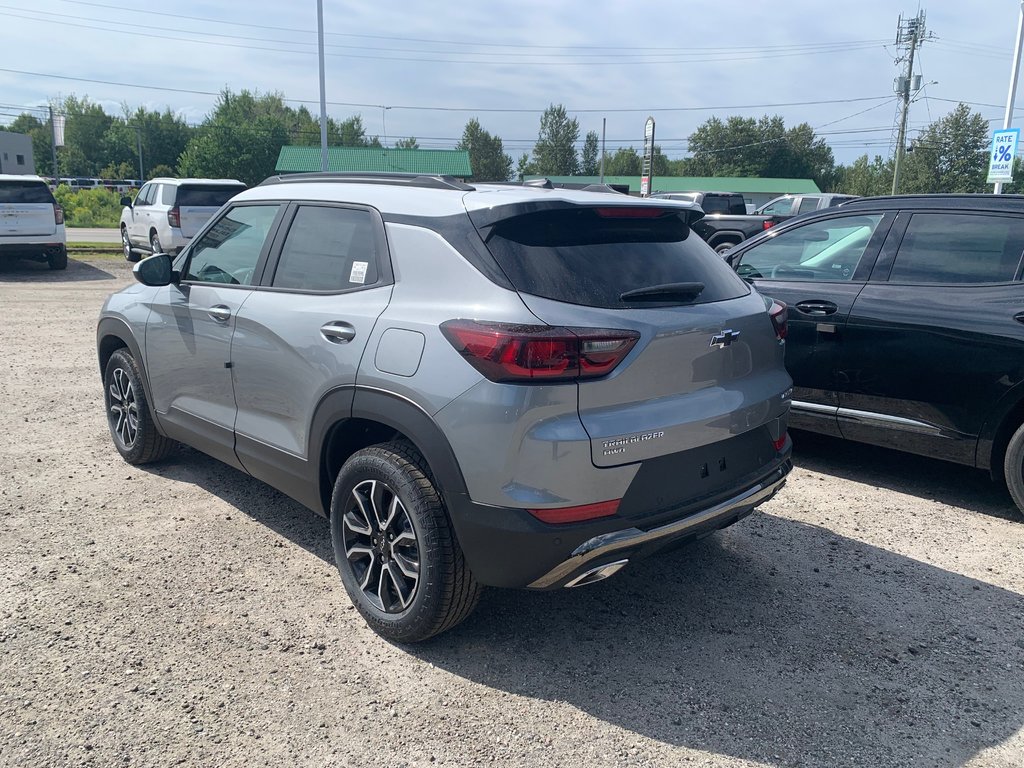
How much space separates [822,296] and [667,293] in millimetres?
Answer: 2648

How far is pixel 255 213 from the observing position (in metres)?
4.25

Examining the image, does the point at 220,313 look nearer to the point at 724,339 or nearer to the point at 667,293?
the point at 667,293

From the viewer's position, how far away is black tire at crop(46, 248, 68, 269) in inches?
655

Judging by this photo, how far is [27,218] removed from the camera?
15.7 m

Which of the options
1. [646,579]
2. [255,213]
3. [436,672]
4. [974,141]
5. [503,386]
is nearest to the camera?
[503,386]

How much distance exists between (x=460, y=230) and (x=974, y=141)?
78.8 m

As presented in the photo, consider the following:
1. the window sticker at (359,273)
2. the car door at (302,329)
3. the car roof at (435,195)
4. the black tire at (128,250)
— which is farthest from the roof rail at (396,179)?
the black tire at (128,250)

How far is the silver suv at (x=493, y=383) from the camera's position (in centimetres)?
277

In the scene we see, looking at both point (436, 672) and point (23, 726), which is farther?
point (436, 672)

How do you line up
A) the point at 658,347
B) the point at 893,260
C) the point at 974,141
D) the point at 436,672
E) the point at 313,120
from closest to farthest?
the point at 658,347 < the point at 436,672 < the point at 893,260 < the point at 974,141 < the point at 313,120

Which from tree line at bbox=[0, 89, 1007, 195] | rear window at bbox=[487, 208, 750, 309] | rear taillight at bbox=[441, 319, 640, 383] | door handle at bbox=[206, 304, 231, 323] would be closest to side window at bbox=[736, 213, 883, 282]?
rear window at bbox=[487, 208, 750, 309]

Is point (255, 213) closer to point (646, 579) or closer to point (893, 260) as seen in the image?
point (646, 579)

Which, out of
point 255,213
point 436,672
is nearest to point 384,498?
point 436,672

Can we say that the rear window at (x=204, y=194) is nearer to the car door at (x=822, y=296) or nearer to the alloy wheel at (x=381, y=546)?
the car door at (x=822, y=296)
